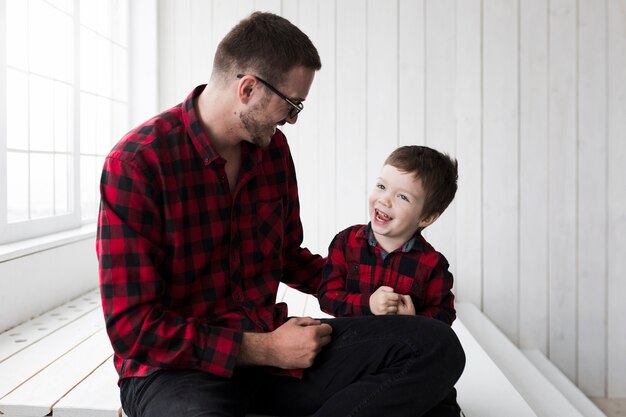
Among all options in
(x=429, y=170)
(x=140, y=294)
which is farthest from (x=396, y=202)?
(x=140, y=294)

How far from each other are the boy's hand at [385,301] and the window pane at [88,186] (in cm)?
197

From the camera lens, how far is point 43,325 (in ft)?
7.55

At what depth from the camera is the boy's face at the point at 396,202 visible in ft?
4.93

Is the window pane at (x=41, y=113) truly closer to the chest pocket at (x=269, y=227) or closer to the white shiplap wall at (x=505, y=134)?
the white shiplap wall at (x=505, y=134)

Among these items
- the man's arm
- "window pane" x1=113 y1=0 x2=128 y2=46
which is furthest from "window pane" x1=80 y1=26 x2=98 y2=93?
the man's arm

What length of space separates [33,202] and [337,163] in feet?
4.71

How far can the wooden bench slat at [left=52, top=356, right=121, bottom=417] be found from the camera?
1.57 metres

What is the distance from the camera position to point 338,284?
1603 mm

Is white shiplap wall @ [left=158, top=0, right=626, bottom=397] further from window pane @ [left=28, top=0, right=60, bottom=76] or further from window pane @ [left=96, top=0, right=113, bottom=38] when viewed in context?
window pane @ [left=28, top=0, right=60, bottom=76]

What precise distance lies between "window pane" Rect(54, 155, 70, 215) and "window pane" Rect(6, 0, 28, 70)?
471mm

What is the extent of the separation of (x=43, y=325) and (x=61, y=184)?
0.71m

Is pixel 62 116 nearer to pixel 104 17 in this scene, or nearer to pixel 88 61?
pixel 88 61

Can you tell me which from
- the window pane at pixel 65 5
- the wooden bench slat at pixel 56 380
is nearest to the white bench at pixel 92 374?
the wooden bench slat at pixel 56 380

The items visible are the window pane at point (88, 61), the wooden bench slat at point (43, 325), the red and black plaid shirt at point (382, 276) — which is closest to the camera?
the red and black plaid shirt at point (382, 276)
